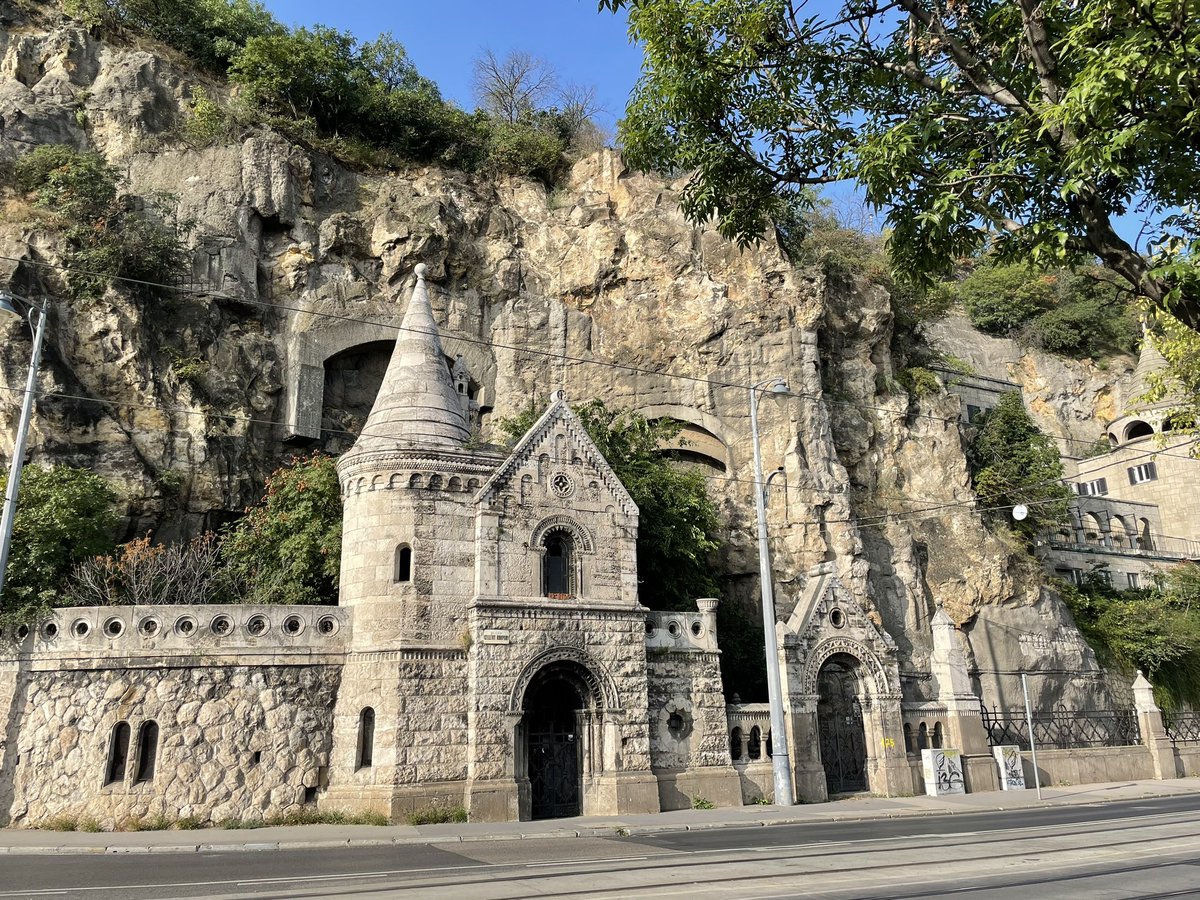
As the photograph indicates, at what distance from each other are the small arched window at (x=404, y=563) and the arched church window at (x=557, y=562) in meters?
3.14

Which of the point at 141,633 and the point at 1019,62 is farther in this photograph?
the point at 141,633

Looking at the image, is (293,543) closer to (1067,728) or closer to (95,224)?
(95,224)

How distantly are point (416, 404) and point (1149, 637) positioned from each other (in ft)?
96.5

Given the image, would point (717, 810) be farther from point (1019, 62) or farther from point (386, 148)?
point (386, 148)

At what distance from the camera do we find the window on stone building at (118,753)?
58.9 ft

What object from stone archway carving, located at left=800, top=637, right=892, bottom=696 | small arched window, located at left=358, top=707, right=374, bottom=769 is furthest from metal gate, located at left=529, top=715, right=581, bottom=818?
stone archway carving, located at left=800, top=637, right=892, bottom=696

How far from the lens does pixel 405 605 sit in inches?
772

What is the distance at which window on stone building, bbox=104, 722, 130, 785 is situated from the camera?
1795 cm

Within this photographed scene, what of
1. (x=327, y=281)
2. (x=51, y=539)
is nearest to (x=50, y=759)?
(x=51, y=539)

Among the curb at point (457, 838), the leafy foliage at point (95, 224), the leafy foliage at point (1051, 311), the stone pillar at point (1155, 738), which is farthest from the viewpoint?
the leafy foliage at point (1051, 311)

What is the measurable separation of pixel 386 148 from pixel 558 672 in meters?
28.4

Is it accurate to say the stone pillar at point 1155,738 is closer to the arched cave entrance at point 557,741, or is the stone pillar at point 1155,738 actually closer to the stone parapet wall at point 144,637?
the arched cave entrance at point 557,741

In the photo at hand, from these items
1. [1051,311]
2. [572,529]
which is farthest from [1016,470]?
[1051,311]

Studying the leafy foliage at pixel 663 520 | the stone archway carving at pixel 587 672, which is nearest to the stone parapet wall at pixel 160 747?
the stone archway carving at pixel 587 672
